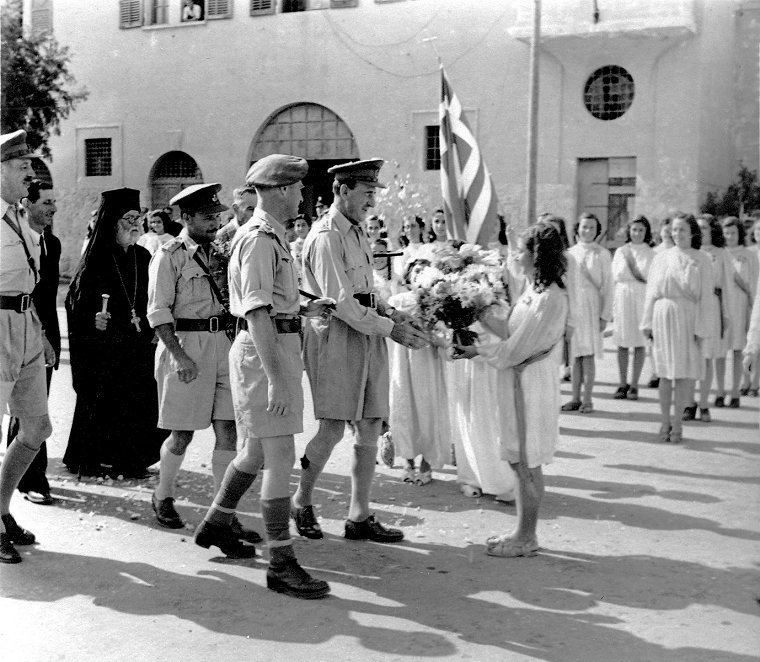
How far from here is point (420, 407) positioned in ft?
25.0

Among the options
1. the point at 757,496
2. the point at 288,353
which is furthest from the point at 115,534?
the point at 757,496

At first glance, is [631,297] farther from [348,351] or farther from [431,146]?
[431,146]

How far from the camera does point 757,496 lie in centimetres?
723

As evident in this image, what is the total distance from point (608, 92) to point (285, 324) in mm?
19134

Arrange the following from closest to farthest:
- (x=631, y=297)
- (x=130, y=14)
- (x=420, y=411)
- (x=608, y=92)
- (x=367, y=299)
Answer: (x=367, y=299) → (x=420, y=411) → (x=631, y=297) → (x=130, y=14) → (x=608, y=92)

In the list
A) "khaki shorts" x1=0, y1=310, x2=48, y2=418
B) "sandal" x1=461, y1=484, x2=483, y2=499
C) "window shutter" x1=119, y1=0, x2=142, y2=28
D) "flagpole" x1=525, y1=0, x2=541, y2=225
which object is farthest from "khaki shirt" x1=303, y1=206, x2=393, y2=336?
"window shutter" x1=119, y1=0, x2=142, y2=28

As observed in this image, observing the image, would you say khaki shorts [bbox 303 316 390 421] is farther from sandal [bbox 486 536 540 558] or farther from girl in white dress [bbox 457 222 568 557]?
sandal [bbox 486 536 540 558]

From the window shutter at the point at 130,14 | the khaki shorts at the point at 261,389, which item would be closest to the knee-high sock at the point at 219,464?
the khaki shorts at the point at 261,389

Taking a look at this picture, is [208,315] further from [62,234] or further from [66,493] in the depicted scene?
[62,234]

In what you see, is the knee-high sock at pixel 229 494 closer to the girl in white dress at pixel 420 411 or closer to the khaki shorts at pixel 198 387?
the khaki shorts at pixel 198 387

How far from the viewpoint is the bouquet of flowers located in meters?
6.07

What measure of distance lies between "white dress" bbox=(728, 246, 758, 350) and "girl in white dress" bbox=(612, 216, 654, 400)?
3.36 feet

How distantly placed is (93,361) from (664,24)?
657 inches

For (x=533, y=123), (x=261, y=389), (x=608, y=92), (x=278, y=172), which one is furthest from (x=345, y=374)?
(x=608, y=92)
